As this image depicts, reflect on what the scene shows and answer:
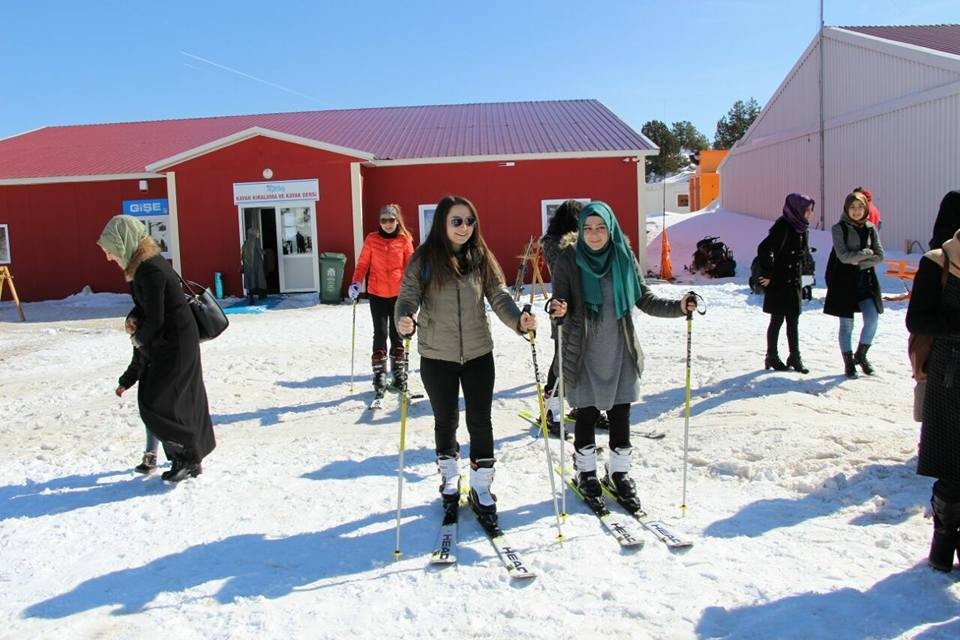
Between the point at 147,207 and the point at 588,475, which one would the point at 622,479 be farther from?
the point at 147,207

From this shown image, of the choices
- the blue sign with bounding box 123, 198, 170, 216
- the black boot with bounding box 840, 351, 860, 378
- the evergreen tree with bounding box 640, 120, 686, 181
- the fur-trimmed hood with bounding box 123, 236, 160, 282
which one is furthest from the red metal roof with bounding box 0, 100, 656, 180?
the evergreen tree with bounding box 640, 120, 686, 181

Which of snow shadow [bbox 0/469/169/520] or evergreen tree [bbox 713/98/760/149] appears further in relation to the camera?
evergreen tree [bbox 713/98/760/149]

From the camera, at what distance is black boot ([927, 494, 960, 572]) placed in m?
3.22

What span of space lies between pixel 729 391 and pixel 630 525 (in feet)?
10.5

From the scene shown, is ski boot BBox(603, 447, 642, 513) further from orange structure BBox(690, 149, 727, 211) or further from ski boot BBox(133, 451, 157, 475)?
orange structure BBox(690, 149, 727, 211)

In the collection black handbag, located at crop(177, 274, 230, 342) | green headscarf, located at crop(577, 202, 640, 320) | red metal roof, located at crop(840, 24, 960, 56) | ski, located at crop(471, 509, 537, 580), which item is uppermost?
red metal roof, located at crop(840, 24, 960, 56)

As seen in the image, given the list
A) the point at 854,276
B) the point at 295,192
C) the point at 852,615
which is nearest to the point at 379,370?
the point at 854,276

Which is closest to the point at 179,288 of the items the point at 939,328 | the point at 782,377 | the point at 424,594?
the point at 424,594

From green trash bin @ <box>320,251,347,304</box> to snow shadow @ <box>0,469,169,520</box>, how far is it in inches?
440

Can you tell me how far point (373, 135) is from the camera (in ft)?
69.2

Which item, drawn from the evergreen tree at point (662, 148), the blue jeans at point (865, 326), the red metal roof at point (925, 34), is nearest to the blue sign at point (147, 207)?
the blue jeans at point (865, 326)

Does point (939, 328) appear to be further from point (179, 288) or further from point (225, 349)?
point (225, 349)

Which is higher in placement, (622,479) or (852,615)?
(622,479)

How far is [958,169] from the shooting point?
16.3m
